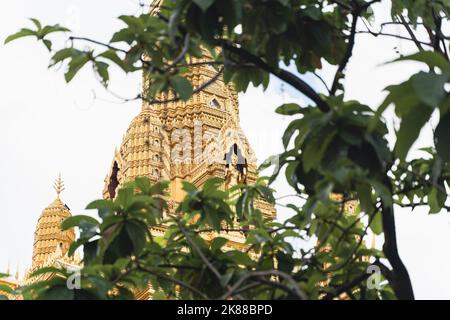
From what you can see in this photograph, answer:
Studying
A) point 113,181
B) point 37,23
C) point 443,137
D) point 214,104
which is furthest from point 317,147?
point 214,104

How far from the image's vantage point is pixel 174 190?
25.8 metres

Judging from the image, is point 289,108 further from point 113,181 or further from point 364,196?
point 113,181

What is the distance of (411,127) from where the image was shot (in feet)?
10.7

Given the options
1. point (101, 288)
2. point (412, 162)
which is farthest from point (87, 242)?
point (412, 162)

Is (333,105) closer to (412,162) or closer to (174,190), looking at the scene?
(412,162)

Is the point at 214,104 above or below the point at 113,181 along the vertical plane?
above

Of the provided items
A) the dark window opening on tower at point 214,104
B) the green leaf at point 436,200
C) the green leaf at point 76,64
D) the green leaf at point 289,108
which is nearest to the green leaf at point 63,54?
the green leaf at point 76,64

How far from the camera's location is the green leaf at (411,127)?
3205 millimetres

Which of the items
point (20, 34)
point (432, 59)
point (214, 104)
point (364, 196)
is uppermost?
point (214, 104)

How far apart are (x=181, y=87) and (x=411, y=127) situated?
Answer: 1.27 meters

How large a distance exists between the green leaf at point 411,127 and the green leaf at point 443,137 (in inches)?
6.9

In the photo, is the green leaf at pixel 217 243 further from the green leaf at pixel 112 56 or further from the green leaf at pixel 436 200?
the green leaf at pixel 436 200

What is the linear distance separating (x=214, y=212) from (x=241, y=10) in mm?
1362

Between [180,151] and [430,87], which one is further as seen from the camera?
[180,151]
